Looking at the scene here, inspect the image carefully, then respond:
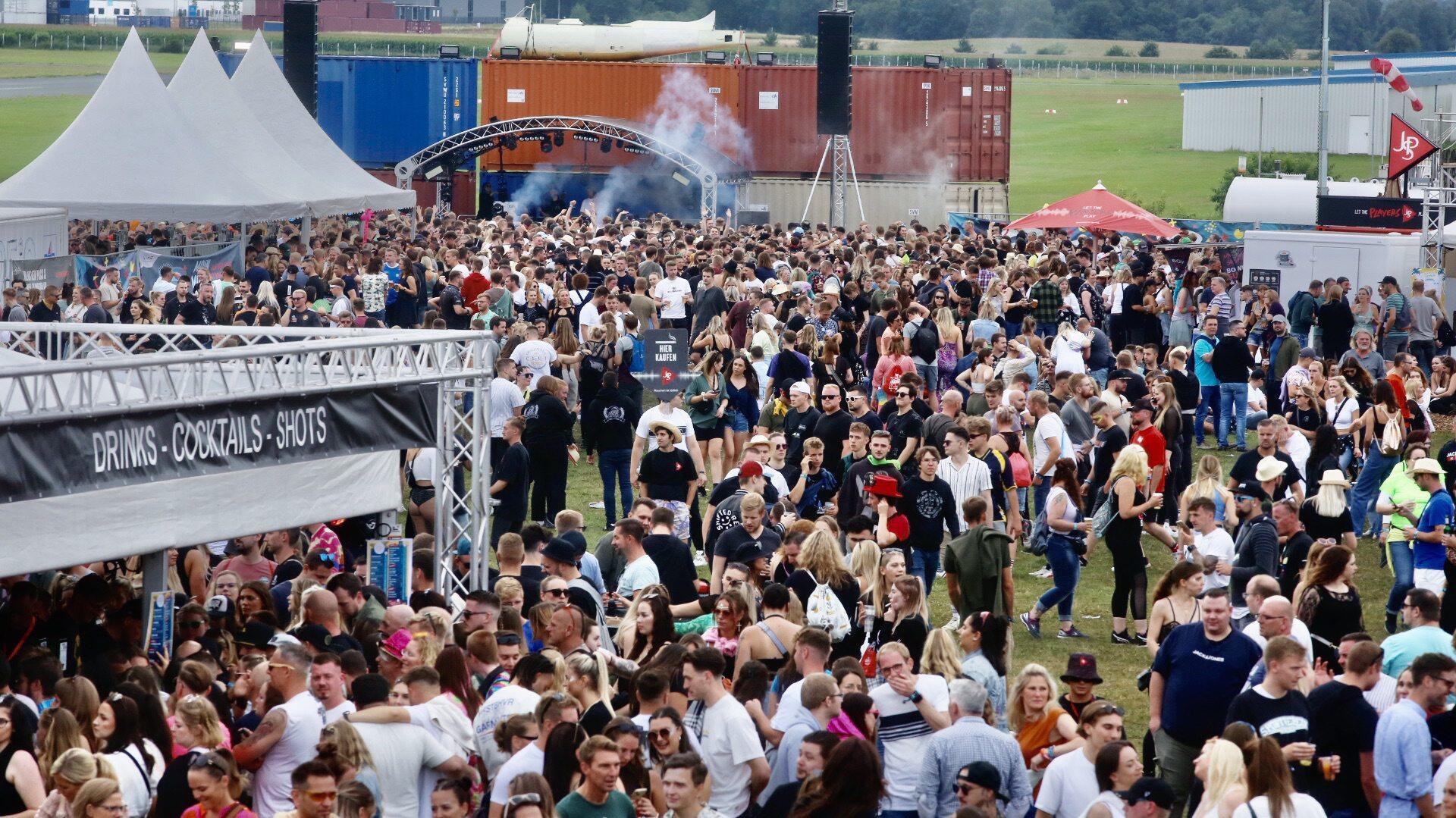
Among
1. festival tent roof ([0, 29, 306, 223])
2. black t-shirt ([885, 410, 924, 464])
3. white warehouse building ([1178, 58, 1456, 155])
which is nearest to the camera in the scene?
black t-shirt ([885, 410, 924, 464])

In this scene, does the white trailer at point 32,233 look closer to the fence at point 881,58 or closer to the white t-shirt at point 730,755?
the white t-shirt at point 730,755

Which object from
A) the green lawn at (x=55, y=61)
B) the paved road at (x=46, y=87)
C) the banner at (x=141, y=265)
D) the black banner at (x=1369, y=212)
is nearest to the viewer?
the banner at (x=141, y=265)

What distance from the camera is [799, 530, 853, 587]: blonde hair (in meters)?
Result: 9.09

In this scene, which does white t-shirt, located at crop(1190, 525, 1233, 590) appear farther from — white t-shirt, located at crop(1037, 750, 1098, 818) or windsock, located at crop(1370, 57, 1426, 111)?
windsock, located at crop(1370, 57, 1426, 111)

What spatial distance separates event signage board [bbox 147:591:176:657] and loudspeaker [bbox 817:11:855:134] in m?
27.5

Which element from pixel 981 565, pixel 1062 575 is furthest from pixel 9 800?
pixel 1062 575

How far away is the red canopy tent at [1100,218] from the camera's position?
85.7ft

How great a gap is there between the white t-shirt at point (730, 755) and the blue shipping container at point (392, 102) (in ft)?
128

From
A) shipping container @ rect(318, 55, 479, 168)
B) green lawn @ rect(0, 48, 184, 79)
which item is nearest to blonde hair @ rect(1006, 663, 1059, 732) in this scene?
shipping container @ rect(318, 55, 479, 168)

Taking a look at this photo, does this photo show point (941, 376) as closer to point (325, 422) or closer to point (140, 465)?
point (325, 422)

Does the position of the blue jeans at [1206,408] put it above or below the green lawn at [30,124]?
below

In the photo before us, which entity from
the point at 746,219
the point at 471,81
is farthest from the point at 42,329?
the point at 471,81

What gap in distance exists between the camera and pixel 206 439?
879 centimetres

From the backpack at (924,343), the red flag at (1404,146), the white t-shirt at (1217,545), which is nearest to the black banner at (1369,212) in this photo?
the red flag at (1404,146)
